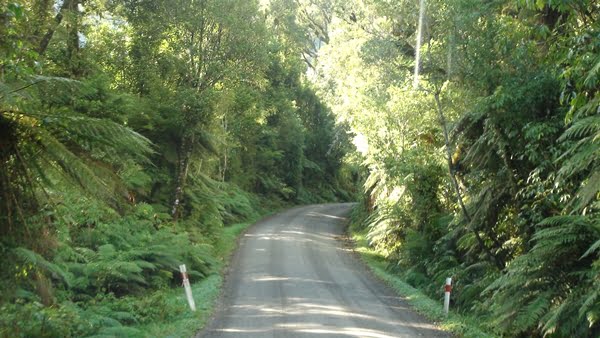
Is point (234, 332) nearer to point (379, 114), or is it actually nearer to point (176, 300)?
point (176, 300)

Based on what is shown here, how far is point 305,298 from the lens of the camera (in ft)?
44.9

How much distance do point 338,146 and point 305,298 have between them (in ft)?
73.0

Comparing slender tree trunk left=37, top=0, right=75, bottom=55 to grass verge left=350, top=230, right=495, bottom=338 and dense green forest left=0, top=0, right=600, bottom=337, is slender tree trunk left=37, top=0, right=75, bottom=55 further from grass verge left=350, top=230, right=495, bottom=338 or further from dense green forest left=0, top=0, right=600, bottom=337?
grass verge left=350, top=230, right=495, bottom=338

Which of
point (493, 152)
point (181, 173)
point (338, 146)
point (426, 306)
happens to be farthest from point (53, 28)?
point (338, 146)

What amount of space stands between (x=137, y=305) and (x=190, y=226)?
10.8 meters

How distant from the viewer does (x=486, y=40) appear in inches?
533

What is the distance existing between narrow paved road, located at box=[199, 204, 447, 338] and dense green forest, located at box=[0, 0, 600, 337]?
4.67ft

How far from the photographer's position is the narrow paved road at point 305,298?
10648mm

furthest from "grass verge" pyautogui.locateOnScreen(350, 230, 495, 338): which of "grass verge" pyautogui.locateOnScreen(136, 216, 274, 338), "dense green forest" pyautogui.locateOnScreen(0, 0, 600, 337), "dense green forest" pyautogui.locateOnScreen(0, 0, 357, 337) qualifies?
"dense green forest" pyautogui.locateOnScreen(0, 0, 357, 337)

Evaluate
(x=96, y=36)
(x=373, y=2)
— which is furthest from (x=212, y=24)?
(x=373, y=2)

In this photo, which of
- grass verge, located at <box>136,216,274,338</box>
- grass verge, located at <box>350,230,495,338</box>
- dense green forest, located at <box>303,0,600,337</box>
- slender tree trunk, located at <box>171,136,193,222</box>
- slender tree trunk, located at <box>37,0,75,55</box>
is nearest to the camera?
dense green forest, located at <box>303,0,600,337</box>

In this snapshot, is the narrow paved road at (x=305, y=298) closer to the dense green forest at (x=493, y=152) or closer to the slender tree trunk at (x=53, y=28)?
the dense green forest at (x=493, y=152)

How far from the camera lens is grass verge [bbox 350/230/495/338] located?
10.8m

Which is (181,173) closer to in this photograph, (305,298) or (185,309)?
(305,298)
